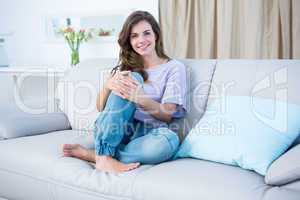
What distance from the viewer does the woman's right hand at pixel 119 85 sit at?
1.74 metres

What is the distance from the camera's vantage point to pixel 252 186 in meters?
1.32

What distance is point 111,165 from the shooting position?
1.60 meters

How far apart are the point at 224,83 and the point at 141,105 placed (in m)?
0.44

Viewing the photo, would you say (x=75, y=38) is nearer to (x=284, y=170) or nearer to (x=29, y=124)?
(x=29, y=124)

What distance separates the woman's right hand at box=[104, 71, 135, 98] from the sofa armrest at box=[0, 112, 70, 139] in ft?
1.89

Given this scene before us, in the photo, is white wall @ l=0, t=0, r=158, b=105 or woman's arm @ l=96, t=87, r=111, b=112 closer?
woman's arm @ l=96, t=87, r=111, b=112

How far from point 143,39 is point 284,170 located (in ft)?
3.26

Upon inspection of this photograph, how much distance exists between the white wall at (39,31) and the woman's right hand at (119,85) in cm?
142

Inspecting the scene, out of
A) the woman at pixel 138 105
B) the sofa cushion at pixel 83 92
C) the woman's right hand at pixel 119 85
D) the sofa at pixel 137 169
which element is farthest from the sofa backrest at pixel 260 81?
the sofa cushion at pixel 83 92

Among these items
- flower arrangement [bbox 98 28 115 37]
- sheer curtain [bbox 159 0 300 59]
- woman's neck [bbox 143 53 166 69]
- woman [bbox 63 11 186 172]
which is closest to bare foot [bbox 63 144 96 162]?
woman [bbox 63 11 186 172]

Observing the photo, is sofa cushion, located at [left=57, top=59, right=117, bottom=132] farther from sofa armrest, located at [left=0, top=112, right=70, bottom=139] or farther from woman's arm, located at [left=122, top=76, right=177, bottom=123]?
woman's arm, located at [left=122, top=76, right=177, bottom=123]

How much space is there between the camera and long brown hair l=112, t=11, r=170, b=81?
198 cm

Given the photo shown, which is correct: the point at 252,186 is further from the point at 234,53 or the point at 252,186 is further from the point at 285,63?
the point at 234,53

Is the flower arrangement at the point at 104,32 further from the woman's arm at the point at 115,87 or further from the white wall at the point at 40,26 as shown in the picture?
the woman's arm at the point at 115,87
